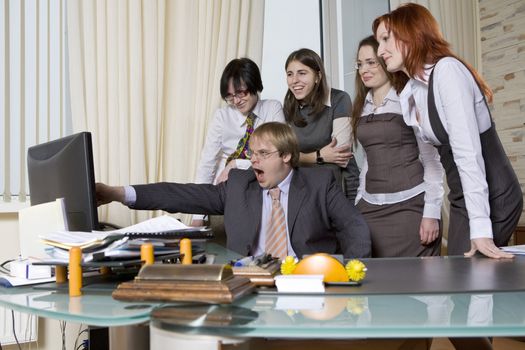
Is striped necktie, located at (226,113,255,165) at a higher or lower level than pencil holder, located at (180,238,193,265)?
higher

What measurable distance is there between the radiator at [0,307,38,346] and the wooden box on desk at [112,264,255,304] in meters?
2.00

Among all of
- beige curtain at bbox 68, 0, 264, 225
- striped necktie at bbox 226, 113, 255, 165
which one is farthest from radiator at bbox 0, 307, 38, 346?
striped necktie at bbox 226, 113, 255, 165

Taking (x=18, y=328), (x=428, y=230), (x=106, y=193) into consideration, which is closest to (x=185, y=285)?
(x=106, y=193)

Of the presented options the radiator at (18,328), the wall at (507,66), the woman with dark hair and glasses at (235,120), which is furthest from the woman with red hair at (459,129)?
the wall at (507,66)

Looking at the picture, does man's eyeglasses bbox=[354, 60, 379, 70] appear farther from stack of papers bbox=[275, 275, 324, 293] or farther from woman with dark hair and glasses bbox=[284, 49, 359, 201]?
stack of papers bbox=[275, 275, 324, 293]

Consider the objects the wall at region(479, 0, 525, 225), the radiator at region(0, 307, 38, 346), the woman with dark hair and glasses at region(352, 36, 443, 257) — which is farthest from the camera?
the wall at region(479, 0, 525, 225)

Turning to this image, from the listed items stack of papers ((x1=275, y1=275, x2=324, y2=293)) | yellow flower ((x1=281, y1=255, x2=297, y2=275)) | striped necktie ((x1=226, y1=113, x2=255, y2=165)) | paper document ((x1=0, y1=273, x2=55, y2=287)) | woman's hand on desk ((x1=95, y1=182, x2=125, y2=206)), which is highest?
striped necktie ((x1=226, y1=113, x2=255, y2=165))

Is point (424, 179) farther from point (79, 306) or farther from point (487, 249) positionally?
point (79, 306)

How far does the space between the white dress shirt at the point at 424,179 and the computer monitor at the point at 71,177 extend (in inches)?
51.8

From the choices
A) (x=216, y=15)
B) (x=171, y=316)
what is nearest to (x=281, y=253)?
(x=171, y=316)

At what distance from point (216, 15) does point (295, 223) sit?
1.59 metres

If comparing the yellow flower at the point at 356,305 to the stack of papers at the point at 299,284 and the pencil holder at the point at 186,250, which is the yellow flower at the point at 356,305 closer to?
the stack of papers at the point at 299,284

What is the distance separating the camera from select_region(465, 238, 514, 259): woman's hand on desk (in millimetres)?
1575

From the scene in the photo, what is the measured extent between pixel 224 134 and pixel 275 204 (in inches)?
27.7
